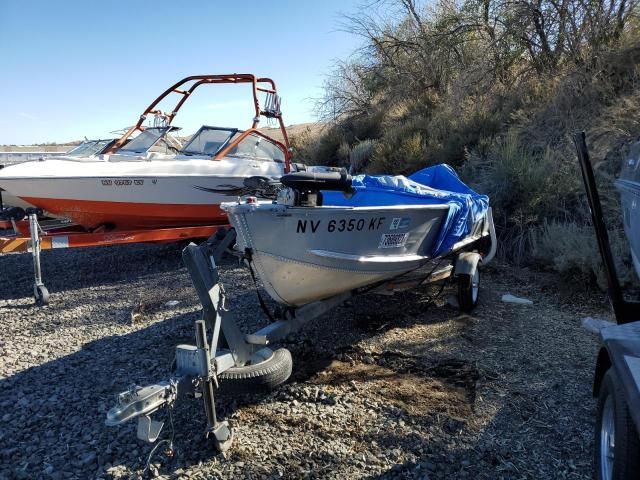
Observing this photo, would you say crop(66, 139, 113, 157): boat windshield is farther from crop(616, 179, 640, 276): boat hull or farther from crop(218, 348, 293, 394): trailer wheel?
crop(616, 179, 640, 276): boat hull

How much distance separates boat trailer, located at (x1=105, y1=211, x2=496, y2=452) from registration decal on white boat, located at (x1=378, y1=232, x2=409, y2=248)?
73 cm

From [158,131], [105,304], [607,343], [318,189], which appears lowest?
[105,304]

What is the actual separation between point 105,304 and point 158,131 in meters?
3.64

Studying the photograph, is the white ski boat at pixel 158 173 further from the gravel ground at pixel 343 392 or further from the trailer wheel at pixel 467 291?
the trailer wheel at pixel 467 291

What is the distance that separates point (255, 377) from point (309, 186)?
1323 millimetres

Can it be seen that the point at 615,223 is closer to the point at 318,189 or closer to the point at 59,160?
the point at 318,189

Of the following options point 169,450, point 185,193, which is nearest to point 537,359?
point 169,450

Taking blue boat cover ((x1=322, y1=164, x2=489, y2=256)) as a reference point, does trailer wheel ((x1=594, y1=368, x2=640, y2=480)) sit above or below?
below

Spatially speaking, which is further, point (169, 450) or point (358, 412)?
point (358, 412)

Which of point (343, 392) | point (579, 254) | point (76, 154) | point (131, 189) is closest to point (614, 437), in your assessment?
point (343, 392)

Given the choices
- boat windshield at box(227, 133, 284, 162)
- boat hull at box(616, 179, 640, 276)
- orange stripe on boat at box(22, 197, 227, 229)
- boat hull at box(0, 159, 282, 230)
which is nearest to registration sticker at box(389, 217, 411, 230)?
boat hull at box(616, 179, 640, 276)

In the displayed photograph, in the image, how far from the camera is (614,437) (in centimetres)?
223

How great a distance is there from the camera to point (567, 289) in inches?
239

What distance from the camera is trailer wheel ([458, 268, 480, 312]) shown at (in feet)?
17.2
